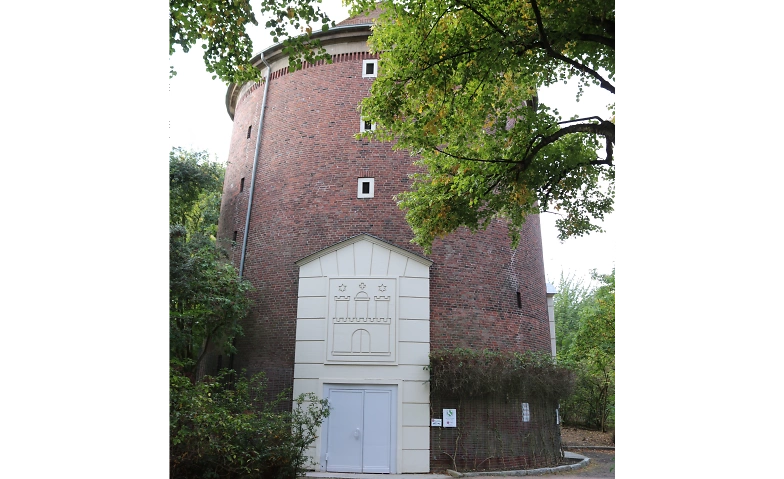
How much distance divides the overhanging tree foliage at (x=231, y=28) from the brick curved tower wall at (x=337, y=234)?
365 inches

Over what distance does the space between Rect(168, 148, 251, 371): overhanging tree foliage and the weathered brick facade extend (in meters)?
0.87

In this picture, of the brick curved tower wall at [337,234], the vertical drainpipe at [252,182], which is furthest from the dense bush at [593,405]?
the vertical drainpipe at [252,182]

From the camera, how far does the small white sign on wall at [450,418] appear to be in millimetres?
→ 15815

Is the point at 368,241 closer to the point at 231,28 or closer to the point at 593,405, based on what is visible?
the point at 231,28

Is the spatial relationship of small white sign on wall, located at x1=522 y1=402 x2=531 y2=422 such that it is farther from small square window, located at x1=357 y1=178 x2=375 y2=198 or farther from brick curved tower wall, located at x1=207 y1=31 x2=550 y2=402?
small square window, located at x1=357 y1=178 x2=375 y2=198

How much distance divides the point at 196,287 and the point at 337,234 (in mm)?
4285

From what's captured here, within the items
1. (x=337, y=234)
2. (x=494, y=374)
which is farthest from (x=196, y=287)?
(x=494, y=374)

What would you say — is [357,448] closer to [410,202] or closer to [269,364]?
[269,364]

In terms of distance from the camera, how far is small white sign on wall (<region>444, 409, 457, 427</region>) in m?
15.8

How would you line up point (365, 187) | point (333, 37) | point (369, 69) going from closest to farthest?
1. point (365, 187)
2. point (369, 69)
3. point (333, 37)

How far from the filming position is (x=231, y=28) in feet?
28.0
